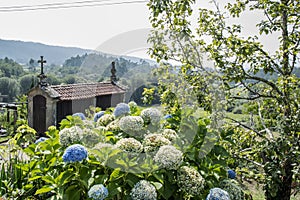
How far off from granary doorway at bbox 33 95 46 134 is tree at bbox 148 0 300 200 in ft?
17.0

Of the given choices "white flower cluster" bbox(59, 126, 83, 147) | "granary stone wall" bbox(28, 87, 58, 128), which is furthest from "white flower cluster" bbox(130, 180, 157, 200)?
"granary stone wall" bbox(28, 87, 58, 128)

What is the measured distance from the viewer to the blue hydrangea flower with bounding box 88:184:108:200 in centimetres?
104

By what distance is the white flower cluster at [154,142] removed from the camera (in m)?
1.24

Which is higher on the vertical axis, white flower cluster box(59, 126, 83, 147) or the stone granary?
white flower cluster box(59, 126, 83, 147)

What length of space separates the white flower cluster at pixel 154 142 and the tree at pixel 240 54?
965mm

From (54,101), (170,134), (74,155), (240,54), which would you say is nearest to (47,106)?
(54,101)

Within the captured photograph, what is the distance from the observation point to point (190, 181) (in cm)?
116

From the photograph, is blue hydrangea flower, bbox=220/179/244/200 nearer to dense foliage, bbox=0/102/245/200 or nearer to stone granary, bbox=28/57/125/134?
dense foliage, bbox=0/102/245/200

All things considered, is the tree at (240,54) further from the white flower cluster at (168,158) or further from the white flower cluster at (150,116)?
the white flower cluster at (168,158)

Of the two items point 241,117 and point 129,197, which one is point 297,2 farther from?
point 129,197

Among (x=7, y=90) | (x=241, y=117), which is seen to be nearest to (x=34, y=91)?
(x=241, y=117)

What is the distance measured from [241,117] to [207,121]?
162 centimetres

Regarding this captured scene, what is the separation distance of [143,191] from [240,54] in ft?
4.62

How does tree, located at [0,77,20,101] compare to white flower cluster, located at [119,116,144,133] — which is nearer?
white flower cluster, located at [119,116,144,133]
